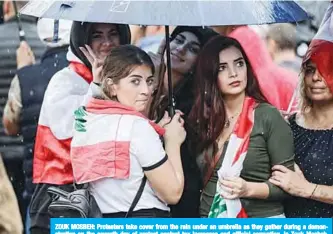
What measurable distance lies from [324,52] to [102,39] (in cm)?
88

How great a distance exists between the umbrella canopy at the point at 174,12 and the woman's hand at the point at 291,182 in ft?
1.89

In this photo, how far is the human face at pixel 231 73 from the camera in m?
4.20

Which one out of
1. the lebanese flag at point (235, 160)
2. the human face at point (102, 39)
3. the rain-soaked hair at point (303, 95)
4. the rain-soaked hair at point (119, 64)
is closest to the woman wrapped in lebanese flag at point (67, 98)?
the human face at point (102, 39)

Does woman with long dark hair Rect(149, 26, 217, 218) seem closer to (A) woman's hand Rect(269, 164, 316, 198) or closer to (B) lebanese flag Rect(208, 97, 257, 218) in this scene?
(B) lebanese flag Rect(208, 97, 257, 218)

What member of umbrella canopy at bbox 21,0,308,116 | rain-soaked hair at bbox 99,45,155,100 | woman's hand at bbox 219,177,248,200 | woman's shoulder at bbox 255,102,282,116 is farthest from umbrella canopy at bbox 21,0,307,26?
woman's hand at bbox 219,177,248,200

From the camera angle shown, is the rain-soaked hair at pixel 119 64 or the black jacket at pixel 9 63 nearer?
the rain-soaked hair at pixel 119 64

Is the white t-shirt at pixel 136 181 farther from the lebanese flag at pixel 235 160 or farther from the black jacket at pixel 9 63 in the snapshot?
the black jacket at pixel 9 63

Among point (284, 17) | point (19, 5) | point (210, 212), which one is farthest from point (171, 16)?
point (19, 5)

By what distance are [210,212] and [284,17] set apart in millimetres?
809

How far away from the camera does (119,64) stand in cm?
411

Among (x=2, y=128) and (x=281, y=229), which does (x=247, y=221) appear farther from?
(x=2, y=128)

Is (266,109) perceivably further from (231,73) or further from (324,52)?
(324,52)

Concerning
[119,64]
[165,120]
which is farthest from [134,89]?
[165,120]

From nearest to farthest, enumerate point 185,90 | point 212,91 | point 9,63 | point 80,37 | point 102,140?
1. point 102,140
2. point 212,91
3. point 80,37
4. point 185,90
5. point 9,63
